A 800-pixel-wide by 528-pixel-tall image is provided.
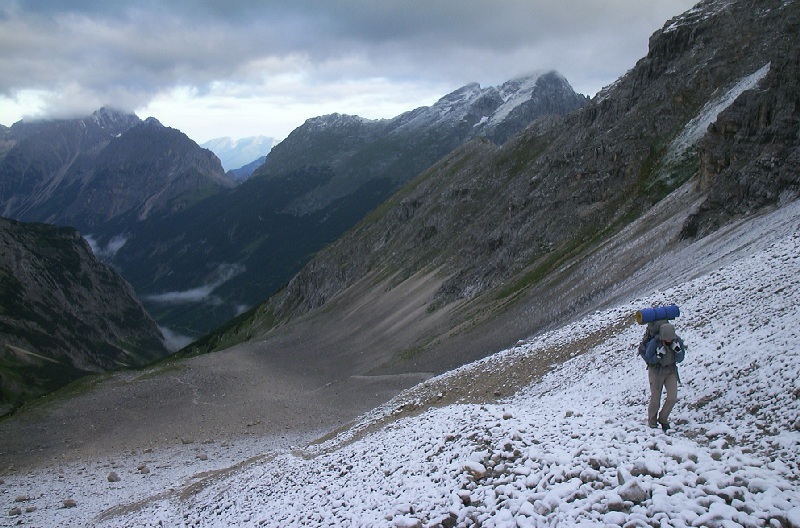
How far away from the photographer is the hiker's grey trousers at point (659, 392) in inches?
601

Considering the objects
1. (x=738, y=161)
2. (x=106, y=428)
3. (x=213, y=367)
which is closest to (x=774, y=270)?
(x=738, y=161)

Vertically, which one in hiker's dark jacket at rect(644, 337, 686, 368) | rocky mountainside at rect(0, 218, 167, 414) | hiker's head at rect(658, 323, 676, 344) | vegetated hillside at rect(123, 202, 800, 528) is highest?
rocky mountainside at rect(0, 218, 167, 414)

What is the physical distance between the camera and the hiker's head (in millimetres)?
15109

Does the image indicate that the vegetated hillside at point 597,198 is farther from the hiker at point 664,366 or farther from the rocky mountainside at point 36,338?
the rocky mountainside at point 36,338

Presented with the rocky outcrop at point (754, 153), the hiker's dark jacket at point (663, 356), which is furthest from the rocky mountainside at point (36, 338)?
the hiker's dark jacket at point (663, 356)

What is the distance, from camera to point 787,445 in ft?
41.1

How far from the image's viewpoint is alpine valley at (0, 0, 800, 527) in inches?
529

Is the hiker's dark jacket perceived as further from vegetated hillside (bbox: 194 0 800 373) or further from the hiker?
vegetated hillside (bbox: 194 0 800 373)

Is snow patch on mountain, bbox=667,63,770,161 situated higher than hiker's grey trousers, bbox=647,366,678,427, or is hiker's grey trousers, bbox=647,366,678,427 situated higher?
snow patch on mountain, bbox=667,63,770,161

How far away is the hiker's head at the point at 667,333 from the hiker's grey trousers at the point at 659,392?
2.69 feet

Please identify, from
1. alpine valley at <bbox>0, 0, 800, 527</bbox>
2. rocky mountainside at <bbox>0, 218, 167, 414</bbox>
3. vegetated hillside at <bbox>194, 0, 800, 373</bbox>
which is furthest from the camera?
rocky mountainside at <bbox>0, 218, 167, 414</bbox>

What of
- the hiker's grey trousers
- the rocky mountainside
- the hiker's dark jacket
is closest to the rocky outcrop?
the hiker's dark jacket

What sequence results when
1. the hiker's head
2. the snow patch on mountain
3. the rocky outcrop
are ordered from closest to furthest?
the hiker's head
the rocky outcrop
the snow patch on mountain

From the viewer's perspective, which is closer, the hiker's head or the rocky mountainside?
the hiker's head
